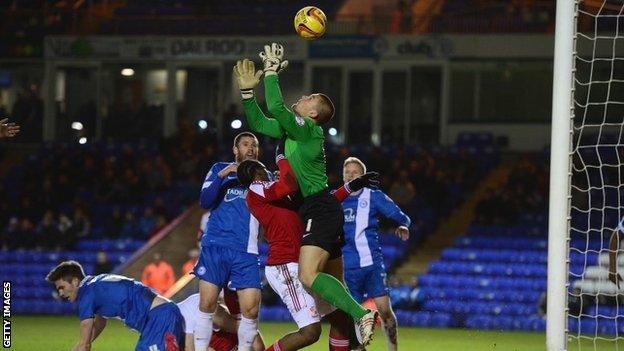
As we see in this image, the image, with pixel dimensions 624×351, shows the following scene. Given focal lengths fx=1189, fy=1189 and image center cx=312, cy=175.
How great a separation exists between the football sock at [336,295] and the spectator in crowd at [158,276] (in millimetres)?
11067

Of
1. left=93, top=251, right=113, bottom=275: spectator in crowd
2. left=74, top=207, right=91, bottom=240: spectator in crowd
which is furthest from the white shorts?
left=74, top=207, right=91, bottom=240: spectator in crowd

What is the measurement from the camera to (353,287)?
11227mm

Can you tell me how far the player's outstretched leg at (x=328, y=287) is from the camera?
29.1 ft

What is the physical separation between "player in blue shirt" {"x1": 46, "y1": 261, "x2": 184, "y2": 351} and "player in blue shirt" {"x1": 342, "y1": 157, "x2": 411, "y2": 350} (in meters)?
2.40

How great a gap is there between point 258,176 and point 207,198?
0.49 meters

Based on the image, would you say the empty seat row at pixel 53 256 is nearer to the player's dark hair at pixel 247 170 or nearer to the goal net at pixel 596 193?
the goal net at pixel 596 193

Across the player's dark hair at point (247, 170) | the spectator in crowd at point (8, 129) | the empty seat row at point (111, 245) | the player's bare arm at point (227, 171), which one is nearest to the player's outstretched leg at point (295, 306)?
the player's dark hair at point (247, 170)

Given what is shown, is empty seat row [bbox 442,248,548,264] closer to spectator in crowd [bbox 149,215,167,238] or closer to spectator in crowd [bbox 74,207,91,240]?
spectator in crowd [bbox 149,215,167,238]

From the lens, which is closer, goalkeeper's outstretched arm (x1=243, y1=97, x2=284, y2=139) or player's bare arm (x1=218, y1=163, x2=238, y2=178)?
goalkeeper's outstretched arm (x1=243, y1=97, x2=284, y2=139)

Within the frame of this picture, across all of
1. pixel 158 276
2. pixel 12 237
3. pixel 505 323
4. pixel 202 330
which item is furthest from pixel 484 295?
pixel 202 330

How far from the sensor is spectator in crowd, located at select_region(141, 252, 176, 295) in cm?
1991

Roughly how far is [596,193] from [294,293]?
1441cm

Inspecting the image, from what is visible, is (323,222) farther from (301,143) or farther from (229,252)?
(229,252)

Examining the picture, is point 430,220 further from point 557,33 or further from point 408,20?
point 557,33
